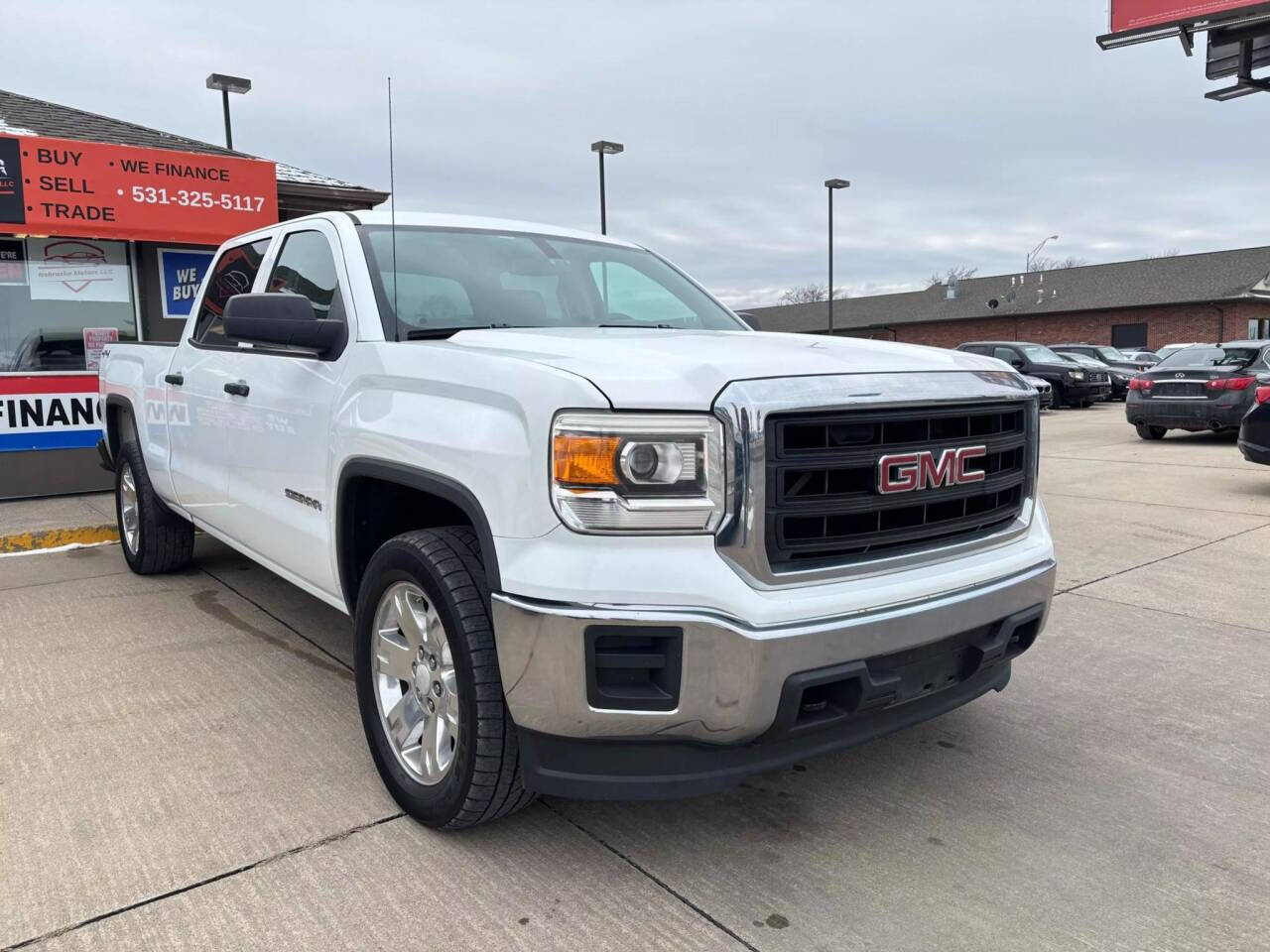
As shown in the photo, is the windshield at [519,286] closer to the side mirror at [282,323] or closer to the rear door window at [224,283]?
the side mirror at [282,323]

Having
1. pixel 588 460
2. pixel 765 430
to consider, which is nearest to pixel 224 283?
pixel 588 460

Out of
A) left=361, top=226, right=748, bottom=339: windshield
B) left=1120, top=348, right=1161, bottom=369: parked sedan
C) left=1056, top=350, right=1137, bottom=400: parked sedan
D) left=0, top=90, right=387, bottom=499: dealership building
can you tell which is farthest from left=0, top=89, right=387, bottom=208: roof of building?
left=1120, top=348, right=1161, bottom=369: parked sedan

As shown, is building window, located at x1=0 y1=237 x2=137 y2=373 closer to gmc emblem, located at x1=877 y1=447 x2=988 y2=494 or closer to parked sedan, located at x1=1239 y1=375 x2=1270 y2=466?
gmc emblem, located at x1=877 y1=447 x2=988 y2=494

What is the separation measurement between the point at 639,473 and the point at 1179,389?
43.9 ft

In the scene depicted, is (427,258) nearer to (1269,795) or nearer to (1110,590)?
(1269,795)

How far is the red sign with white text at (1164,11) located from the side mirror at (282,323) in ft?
51.3

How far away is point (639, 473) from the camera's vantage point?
2244 millimetres

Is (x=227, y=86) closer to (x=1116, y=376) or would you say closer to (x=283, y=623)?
(x=283, y=623)

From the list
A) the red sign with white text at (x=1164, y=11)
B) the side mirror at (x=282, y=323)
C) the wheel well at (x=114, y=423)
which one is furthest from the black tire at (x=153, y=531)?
the red sign with white text at (x=1164, y=11)

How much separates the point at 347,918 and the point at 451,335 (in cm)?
173

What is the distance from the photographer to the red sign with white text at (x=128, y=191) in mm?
7891

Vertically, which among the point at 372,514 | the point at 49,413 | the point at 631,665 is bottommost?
the point at 631,665

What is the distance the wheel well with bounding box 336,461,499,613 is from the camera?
2930mm


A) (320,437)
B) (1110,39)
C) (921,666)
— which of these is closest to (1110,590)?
(921,666)
